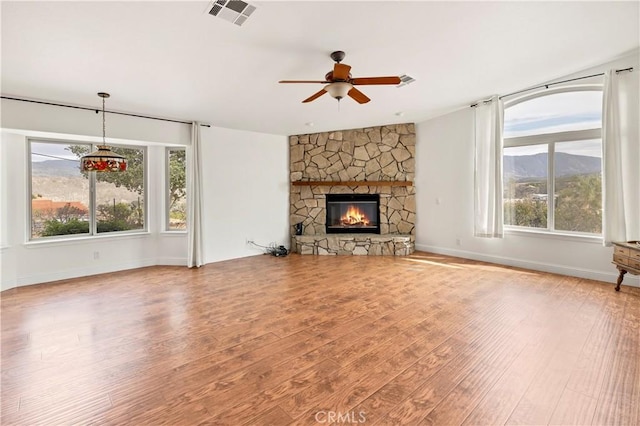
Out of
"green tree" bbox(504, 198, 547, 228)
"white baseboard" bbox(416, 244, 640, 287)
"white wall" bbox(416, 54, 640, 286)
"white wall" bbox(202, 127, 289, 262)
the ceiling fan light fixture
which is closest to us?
the ceiling fan light fixture

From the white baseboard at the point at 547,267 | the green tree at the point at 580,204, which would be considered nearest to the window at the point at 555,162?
the green tree at the point at 580,204

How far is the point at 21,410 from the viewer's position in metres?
1.86

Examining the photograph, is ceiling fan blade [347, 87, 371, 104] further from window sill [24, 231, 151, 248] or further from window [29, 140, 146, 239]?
window sill [24, 231, 151, 248]

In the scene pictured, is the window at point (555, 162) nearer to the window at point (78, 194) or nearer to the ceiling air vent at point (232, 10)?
the ceiling air vent at point (232, 10)

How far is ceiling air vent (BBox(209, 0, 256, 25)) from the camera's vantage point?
226cm

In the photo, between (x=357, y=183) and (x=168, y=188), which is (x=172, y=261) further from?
(x=357, y=183)

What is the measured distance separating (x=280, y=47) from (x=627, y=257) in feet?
15.3

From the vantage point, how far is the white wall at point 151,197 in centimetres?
433

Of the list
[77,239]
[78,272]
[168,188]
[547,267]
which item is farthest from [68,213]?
[547,267]

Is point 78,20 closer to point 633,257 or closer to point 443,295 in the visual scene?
point 443,295

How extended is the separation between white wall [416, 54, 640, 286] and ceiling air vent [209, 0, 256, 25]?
4787 millimetres

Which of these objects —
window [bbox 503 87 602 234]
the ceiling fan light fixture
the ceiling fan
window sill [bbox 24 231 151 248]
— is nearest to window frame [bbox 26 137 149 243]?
window sill [bbox 24 231 151 248]

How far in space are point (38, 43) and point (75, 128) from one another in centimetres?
205

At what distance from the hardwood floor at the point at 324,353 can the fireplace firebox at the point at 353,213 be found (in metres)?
2.64
